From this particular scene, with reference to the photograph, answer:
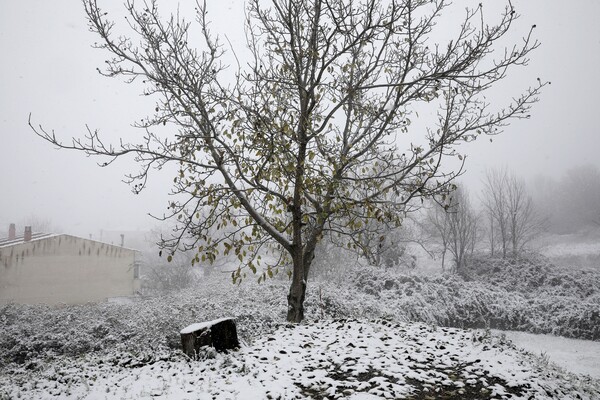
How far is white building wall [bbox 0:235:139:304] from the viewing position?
84.2ft

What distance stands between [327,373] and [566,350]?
1246cm

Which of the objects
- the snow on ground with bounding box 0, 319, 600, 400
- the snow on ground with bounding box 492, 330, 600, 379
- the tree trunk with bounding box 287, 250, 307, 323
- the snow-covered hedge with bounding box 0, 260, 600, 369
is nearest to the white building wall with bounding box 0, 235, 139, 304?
the snow-covered hedge with bounding box 0, 260, 600, 369

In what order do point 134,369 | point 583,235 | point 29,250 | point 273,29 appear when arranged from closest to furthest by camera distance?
point 134,369 → point 273,29 → point 29,250 → point 583,235

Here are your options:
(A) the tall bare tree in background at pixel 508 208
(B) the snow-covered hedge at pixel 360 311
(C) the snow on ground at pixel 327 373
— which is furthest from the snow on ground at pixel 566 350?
(A) the tall bare tree in background at pixel 508 208

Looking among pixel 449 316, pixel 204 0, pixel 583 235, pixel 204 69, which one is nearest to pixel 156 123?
pixel 204 69

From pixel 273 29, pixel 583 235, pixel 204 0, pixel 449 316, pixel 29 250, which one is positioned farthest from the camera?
pixel 583 235

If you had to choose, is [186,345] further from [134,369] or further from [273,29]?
[273,29]

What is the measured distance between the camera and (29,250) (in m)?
26.4

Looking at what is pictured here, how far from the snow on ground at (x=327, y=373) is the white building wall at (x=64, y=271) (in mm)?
25286

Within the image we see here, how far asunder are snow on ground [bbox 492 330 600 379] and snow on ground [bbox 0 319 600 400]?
5922mm

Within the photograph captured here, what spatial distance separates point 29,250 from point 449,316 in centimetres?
2871

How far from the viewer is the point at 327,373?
16.2ft

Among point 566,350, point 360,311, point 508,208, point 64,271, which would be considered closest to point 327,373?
point 360,311

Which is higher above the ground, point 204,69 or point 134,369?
point 204,69
